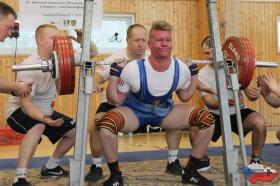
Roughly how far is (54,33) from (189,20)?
4.67 m

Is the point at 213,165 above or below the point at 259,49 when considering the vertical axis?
below

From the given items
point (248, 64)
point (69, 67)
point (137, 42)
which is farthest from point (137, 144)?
point (69, 67)

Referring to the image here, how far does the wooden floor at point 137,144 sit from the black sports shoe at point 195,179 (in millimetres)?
2156

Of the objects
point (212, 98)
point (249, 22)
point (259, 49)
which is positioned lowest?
point (212, 98)

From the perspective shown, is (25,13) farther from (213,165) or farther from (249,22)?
(249,22)

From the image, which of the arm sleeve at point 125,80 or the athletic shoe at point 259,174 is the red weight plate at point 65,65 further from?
the athletic shoe at point 259,174

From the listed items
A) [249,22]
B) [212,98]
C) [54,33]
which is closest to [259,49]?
[249,22]

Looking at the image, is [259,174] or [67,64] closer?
[259,174]

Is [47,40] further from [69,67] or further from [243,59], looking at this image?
[243,59]

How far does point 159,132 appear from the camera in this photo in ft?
22.3

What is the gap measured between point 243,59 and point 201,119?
475mm

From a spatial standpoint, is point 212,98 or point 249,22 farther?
point 249,22

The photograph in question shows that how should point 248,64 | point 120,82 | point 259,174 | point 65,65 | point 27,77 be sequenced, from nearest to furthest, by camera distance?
point 259,174 → point 65,65 → point 248,64 → point 120,82 → point 27,77

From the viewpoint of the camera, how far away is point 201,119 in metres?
2.56
